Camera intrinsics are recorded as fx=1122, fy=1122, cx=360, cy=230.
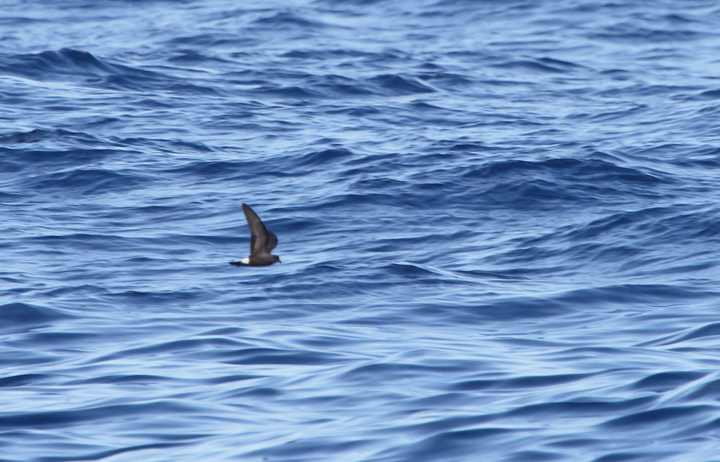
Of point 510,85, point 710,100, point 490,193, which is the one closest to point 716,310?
point 490,193

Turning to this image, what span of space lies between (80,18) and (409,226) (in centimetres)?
1567

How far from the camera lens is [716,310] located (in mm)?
9266

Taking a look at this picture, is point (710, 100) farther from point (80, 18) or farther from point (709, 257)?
point (80, 18)

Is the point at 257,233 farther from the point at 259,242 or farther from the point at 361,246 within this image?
the point at 361,246

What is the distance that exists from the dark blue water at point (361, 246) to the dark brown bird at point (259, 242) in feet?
2.27

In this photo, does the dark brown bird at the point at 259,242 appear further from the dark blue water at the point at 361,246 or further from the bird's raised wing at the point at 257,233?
the dark blue water at the point at 361,246

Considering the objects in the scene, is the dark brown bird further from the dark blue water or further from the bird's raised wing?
the dark blue water

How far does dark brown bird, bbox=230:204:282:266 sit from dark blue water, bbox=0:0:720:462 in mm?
693

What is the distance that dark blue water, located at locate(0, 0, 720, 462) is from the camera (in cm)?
680

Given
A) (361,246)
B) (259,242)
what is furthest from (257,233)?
(361,246)

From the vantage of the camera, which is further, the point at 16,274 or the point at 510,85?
the point at 510,85

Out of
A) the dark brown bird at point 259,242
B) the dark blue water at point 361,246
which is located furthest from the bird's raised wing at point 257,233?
the dark blue water at point 361,246

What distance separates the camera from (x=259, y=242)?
809 centimetres

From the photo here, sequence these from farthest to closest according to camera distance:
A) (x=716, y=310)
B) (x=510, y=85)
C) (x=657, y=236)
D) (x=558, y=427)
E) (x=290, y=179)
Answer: (x=510, y=85), (x=290, y=179), (x=657, y=236), (x=716, y=310), (x=558, y=427)
